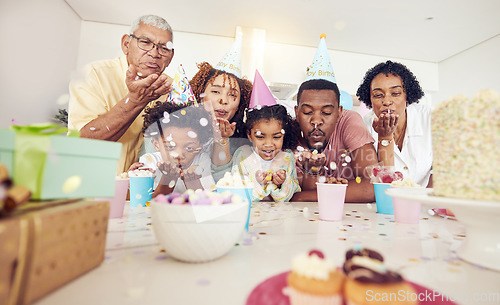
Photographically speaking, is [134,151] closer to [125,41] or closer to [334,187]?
[125,41]

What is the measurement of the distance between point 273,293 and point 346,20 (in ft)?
7.70

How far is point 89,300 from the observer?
282mm

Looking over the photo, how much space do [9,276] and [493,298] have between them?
550 mm

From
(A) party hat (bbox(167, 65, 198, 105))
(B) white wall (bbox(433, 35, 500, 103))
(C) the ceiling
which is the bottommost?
(A) party hat (bbox(167, 65, 198, 105))

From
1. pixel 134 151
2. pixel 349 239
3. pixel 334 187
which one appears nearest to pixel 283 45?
pixel 134 151

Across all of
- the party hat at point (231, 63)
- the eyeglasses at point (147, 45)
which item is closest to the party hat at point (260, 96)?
the party hat at point (231, 63)

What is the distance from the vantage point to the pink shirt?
1205 millimetres

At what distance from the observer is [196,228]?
355mm

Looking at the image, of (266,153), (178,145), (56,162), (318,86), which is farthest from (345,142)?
(56,162)

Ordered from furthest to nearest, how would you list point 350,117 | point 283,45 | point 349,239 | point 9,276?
point 283,45 → point 350,117 → point 349,239 → point 9,276

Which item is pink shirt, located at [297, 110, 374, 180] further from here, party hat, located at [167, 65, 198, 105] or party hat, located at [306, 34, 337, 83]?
party hat, located at [167, 65, 198, 105]

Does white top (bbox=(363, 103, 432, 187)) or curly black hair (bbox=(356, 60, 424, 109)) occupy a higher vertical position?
curly black hair (bbox=(356, 60, 424, 109))

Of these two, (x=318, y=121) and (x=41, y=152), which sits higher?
(x=318, y=121)

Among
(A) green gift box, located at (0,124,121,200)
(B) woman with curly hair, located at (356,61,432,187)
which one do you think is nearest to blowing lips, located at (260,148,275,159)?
(B) woman with curly hair, located at (356,61,432,187)
